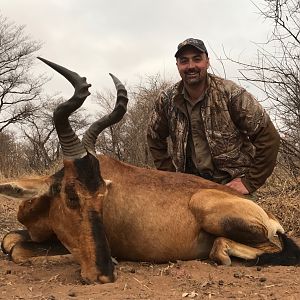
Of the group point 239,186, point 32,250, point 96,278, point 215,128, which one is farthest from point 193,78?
point 96,278

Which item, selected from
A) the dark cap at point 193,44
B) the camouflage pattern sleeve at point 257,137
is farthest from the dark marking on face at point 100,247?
the dark cap at point 193,44

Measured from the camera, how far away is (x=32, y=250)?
5.38 metres

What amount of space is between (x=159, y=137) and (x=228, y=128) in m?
1.17

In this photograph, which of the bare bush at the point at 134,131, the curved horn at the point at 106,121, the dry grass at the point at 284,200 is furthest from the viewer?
the bare bush at the point at 134,131

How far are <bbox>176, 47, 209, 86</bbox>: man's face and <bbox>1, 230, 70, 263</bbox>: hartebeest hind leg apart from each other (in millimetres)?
2684

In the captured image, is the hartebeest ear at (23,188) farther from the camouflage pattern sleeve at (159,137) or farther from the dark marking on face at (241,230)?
the camouflage pattern sleeve at (159,137)

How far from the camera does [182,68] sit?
6.69m

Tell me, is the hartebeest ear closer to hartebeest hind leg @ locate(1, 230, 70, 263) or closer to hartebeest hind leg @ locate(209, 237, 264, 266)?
hartebeest hind leg @ locate(1, 230, 70, 263)

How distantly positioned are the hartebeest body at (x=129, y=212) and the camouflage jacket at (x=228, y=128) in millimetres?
1096

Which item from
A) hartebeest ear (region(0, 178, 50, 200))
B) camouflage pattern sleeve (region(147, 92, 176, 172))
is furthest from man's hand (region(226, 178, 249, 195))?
hartebeest ear (region(0, 178, 50, 200))

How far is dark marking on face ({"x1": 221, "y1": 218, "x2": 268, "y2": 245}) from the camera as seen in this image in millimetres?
5008

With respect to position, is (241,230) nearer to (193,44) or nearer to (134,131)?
(193,44)

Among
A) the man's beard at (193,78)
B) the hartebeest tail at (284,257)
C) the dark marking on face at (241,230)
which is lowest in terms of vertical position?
the hartebeest tail at (284,257)

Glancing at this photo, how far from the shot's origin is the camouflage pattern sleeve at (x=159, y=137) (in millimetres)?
7126
